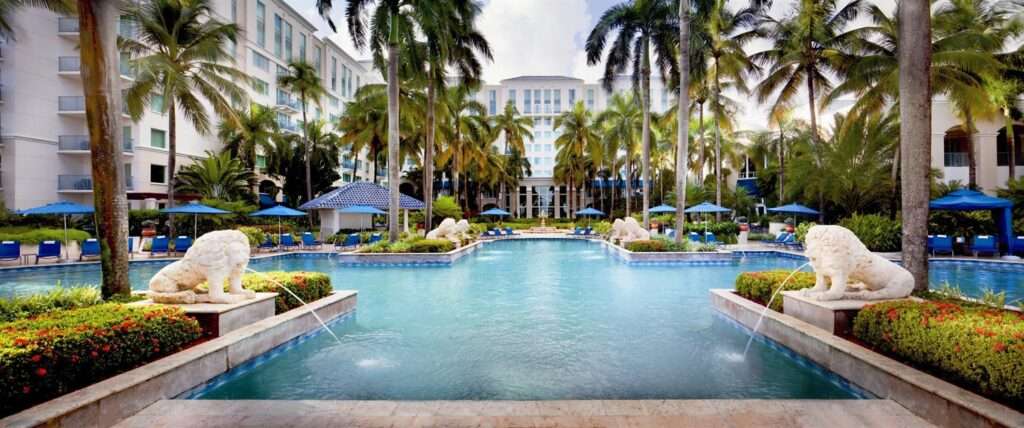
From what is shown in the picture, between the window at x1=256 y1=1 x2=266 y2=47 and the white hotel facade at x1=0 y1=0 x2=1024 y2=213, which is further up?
the window at x1=256 y1=1 x2=266 y2=47

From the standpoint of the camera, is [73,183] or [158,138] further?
[158,138]

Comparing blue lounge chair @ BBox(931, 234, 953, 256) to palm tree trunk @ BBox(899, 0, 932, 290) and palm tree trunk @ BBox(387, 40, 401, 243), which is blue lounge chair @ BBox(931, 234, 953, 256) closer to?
palm tree trunk @ BBox(899, 0, 932, 290)

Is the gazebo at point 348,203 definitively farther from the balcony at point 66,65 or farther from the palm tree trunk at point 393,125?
the balcony at point 66,65

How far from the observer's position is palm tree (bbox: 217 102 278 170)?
35094 mm

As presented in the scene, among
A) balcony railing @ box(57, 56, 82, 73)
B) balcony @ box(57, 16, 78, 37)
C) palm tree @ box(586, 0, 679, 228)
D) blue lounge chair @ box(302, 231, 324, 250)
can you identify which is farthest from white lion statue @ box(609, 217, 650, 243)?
balcony @ box(57, 16, 78, 37)

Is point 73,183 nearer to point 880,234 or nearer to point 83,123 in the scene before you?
point 83,123

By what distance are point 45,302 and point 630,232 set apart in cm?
1927

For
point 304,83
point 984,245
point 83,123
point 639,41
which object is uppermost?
point 304,83

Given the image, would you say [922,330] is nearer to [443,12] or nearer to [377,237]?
[443,12]

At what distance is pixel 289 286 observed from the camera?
24.8 ft

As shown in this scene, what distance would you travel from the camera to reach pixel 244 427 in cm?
367

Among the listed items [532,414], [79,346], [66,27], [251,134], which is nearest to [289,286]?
[79,346]

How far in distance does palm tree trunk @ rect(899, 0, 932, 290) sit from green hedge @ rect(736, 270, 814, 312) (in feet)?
4.68

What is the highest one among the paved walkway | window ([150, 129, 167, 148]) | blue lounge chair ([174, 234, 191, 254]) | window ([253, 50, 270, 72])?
window ([253, 50, 270, 72])
